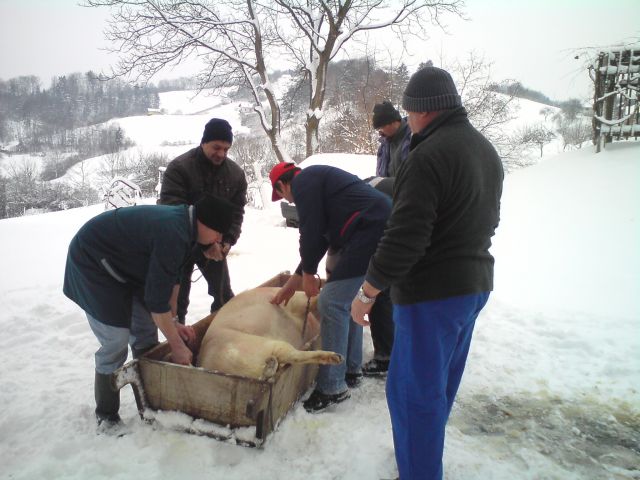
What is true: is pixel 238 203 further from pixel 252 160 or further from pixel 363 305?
pixel 252 160

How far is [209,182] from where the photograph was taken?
12.5 ft

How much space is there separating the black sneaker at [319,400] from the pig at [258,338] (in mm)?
354

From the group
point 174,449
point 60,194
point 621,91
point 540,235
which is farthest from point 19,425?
point 60,194

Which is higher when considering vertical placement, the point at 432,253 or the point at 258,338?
the point at 432,253

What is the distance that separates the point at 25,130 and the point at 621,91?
5130 centimetres

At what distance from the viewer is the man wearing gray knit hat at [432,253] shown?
1.75 meters

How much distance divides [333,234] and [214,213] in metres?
0.89

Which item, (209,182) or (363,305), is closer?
(363,305)

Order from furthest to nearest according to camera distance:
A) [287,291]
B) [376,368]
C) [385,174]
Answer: [385,174], [376,368], [287,291]

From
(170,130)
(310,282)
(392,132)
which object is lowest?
(310,282)

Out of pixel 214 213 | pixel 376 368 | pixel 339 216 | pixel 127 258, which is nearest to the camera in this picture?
pixel 214 213

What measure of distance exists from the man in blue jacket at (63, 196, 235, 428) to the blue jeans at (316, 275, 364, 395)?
843mm

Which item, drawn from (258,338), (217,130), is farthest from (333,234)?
(217,130)

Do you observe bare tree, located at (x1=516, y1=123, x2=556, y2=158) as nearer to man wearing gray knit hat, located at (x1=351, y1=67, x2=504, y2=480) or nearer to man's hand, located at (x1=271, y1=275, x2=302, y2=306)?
man's hand, located at (x1=271, y1=275, x2=302, y2=306)
